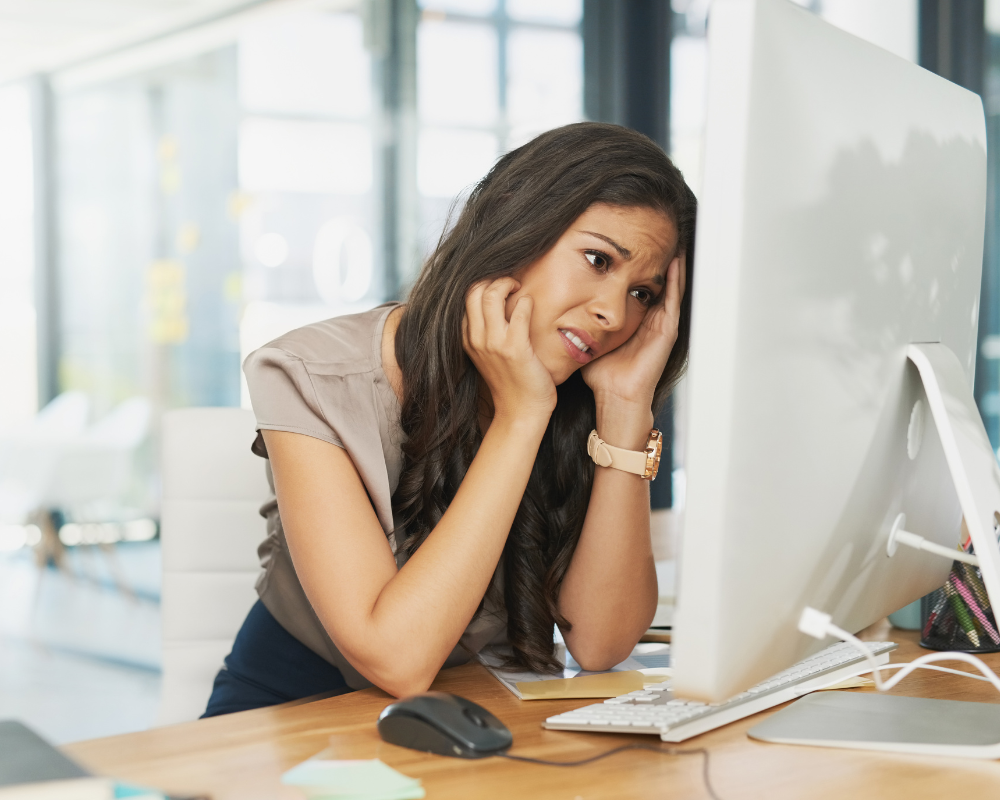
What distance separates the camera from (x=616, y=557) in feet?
3.96

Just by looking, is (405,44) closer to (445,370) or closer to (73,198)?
(73,198)

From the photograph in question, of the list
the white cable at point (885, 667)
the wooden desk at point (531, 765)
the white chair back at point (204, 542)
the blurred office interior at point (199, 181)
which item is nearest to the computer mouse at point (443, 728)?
the wooden desk at point (531, 765)

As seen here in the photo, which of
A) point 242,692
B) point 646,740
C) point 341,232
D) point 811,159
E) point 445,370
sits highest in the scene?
point 341,232

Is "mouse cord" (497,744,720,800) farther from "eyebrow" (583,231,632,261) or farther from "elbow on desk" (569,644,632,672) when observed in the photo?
"eyebrow" (583,231,632,261)

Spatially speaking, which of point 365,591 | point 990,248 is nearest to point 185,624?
point 365,591

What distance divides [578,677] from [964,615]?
1.47 feet

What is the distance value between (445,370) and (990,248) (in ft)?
6.31

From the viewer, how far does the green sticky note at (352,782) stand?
67 centimetres

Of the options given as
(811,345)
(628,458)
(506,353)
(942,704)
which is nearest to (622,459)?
(628,458)

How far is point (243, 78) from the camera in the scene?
4.15 m

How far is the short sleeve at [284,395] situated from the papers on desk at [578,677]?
1.02 feet

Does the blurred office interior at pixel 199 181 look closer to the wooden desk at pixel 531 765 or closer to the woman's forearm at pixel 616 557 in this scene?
the woman's forearm at pixel 616 557

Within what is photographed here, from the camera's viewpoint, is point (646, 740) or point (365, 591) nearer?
point (646, 740)

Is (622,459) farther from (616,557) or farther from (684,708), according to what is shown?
(684,708)
